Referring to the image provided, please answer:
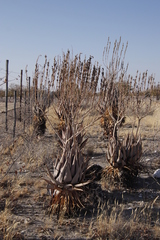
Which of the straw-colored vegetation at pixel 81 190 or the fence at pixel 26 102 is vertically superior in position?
the fence at pixel 26 102

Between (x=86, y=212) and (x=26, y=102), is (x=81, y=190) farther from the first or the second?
(x=26, y=102)

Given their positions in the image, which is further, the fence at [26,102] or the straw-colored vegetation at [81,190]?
the fence at [26,102]

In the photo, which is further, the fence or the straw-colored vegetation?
the fence

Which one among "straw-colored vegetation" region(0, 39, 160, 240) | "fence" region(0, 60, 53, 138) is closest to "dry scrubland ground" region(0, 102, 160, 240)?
"straw-colored vegetation" region(0, 39, 160, 240)

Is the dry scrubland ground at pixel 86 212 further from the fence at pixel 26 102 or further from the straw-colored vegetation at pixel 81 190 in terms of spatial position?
the fence at pixel 26 102

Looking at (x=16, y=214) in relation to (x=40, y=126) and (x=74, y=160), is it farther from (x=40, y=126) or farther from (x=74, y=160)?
(x=40, y=126)

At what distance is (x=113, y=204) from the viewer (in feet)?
16.3

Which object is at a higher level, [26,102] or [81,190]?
[26,102]

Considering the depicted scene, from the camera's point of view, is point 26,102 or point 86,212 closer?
point 86,212

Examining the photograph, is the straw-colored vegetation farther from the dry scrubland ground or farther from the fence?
the fence

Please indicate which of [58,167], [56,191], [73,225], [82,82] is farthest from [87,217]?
[82,82]

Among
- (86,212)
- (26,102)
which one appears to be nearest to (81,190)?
(86,212)

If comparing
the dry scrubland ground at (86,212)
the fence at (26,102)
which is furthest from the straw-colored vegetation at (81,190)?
the fence at (26,102)

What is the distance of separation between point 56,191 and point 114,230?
3.58ft
